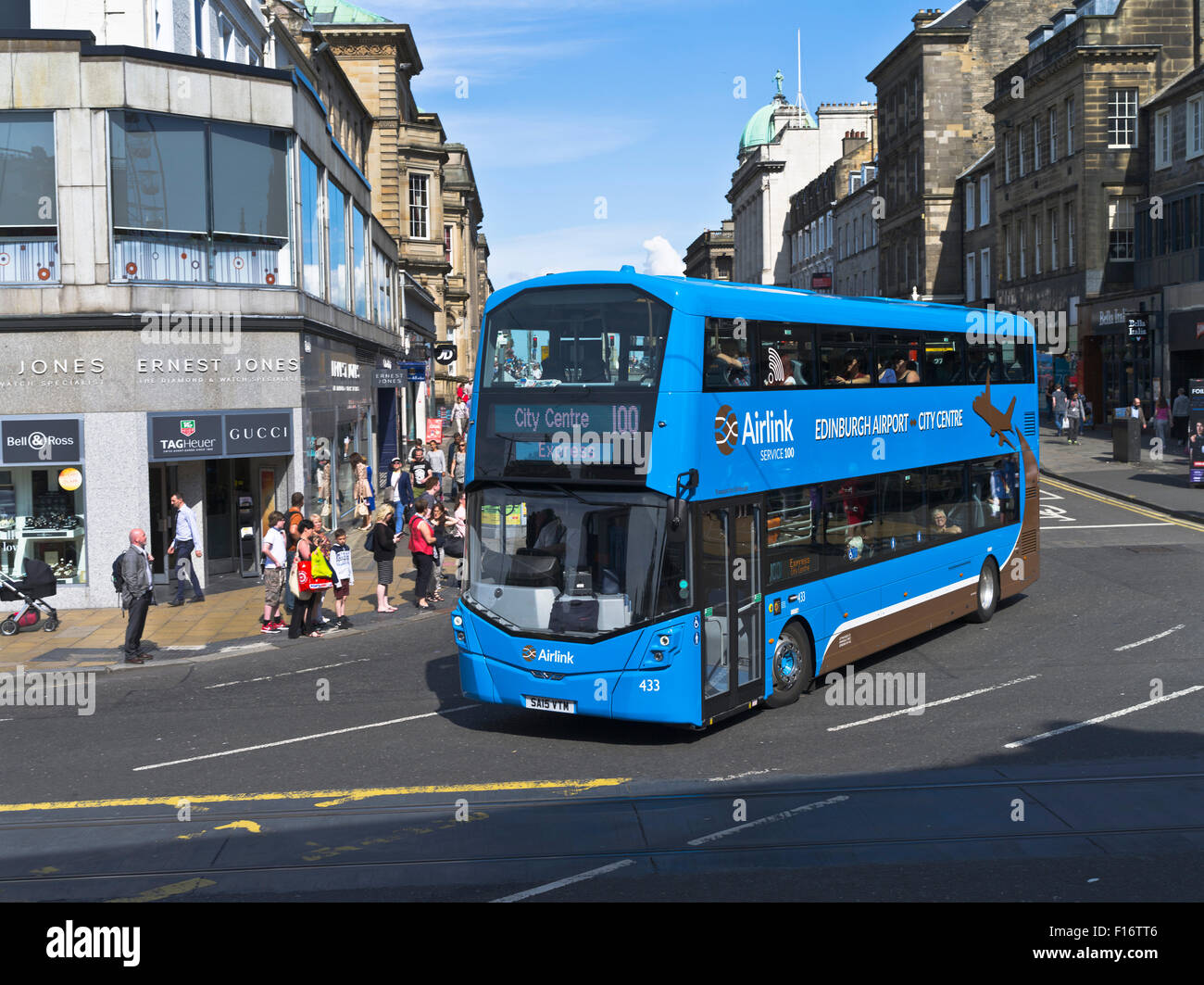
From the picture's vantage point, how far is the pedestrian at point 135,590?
16.3 m

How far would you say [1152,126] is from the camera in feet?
150

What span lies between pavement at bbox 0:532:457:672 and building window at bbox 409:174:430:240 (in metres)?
31.2

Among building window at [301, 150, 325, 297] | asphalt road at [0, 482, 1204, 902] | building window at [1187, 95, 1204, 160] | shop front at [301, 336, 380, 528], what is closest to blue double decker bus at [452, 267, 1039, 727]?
asphalt road at [0, 482, 1204, 902]

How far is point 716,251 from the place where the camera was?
505 feet

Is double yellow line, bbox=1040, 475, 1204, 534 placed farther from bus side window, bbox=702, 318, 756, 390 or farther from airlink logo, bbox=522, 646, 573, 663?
airlink logo, bbox=522, 646, 573, 663

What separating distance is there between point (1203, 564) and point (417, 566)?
12.9m

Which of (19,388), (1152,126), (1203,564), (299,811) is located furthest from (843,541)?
(1152,126)

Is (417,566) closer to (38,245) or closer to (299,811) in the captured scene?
(38,245)

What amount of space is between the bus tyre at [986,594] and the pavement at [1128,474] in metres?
11.3

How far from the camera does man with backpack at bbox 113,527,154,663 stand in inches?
641

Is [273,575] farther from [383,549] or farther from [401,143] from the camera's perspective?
[401,143]

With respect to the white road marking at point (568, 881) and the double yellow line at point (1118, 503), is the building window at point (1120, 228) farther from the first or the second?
the white road marking at point (568, 881)

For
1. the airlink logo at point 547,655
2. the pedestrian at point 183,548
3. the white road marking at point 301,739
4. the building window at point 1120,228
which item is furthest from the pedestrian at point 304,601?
the building window at point 1120,228
